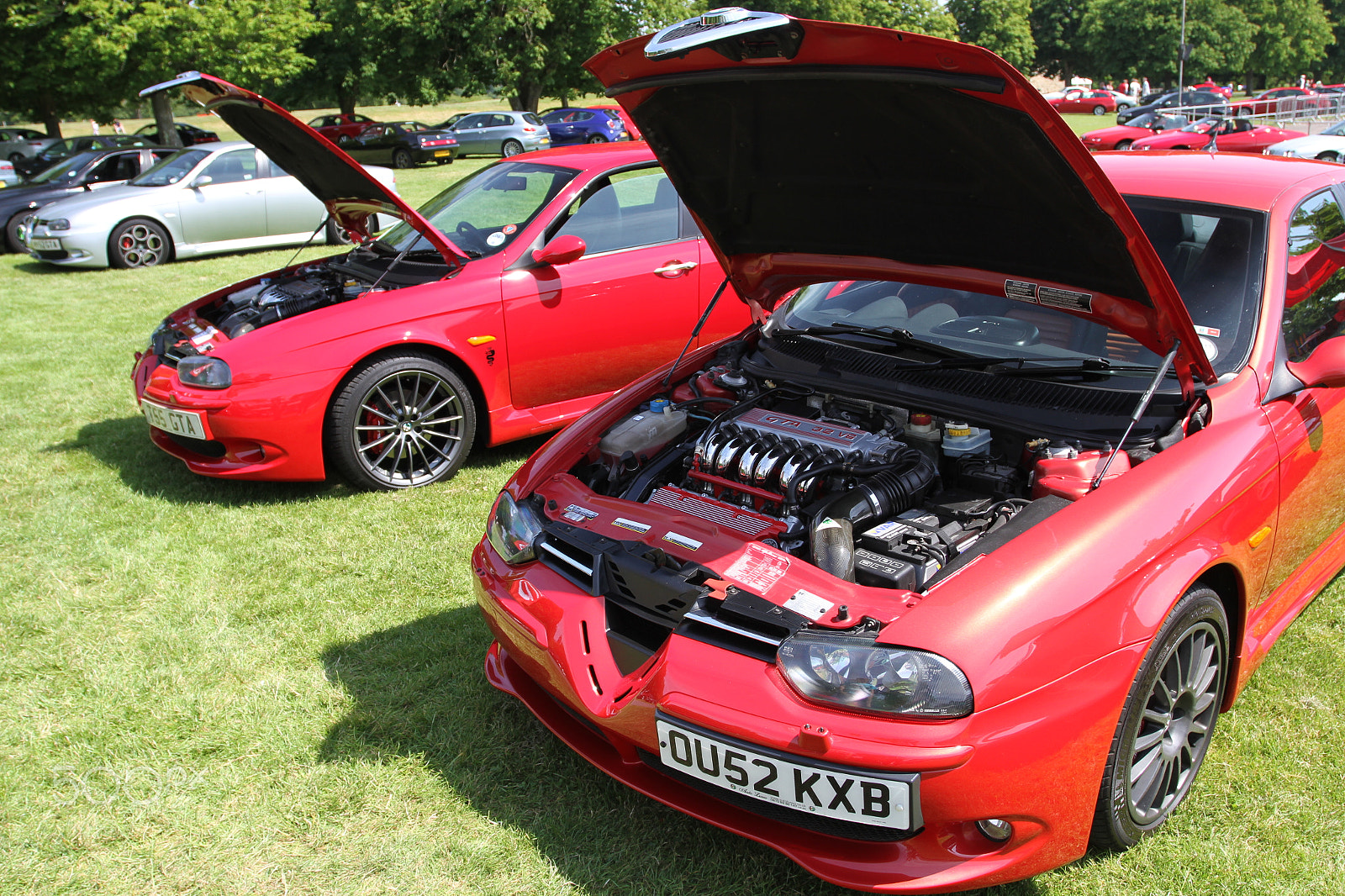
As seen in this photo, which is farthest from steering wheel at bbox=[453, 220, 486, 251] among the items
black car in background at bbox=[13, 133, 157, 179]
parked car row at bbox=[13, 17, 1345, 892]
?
black car in background at bbox=[13, 133, 157, 179]

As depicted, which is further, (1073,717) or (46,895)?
(46,895)

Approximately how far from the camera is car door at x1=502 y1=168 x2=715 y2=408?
520 cm

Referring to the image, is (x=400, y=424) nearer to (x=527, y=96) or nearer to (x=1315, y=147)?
(x=1315, y=147)

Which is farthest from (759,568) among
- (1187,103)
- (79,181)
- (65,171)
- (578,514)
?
(1187,103)

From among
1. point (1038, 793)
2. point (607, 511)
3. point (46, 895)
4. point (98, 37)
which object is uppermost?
point (98, 37)

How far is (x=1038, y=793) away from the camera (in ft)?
6.62

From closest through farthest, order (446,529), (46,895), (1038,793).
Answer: (1038,793)
(46,895)
(446,529)

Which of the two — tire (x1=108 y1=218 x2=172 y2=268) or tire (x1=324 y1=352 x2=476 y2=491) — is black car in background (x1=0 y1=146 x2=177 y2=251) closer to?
tire (x1=108 y1=218 x2=172 y2=268)

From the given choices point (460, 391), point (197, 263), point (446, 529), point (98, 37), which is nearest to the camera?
point (446, 529)

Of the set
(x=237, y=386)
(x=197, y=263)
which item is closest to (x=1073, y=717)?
(x=237, y=386)

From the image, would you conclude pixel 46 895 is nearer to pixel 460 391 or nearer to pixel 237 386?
pixel 237 386

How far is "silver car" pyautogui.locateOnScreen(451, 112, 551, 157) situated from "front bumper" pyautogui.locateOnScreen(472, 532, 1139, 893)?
28463mm

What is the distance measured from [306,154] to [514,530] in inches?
134

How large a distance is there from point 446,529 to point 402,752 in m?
1.69
